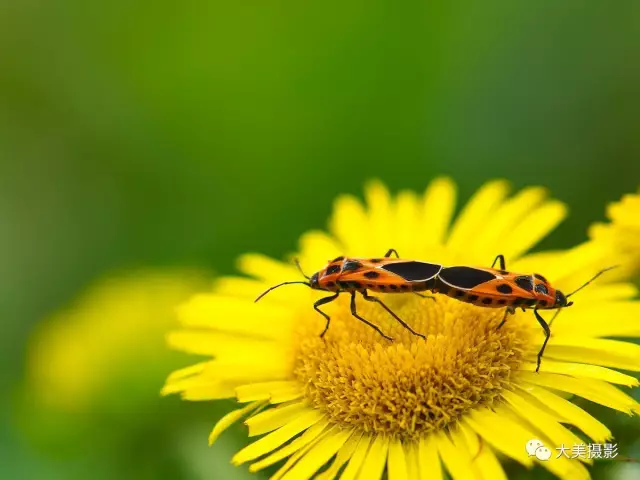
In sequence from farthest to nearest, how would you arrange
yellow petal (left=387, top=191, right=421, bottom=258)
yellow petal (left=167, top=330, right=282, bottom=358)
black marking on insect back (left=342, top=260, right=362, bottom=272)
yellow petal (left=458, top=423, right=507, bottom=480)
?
yellow petal (left=387, top=191, right=421, bottom=258) → yellow petal (left=167, top=330, right=282, bottom=358) → black marking on insect back (left=342, top=260, right=362, bottom=272) → yellow petal (left=458, top=423, right=507, bottom=480)

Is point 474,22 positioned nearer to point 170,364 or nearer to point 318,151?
point 318,151

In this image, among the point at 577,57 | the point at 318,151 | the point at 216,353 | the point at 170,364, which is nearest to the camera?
the point at 216,353

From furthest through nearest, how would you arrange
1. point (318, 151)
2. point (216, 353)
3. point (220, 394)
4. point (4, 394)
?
point (318, 151)
point (4, 394)
point (216, 353)
point (220, 394)

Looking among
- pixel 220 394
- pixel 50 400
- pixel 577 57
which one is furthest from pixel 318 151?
pixel 220 394

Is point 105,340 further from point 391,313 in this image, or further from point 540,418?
point 540,418

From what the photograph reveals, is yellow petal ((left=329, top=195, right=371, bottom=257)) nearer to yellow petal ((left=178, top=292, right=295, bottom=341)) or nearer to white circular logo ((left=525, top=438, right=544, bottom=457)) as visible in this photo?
yellow petal ((left=178, top=292, right=295, bottom=341))

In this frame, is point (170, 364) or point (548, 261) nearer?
point (548, 261)

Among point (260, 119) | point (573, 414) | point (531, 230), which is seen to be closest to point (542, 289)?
point (573, 414)

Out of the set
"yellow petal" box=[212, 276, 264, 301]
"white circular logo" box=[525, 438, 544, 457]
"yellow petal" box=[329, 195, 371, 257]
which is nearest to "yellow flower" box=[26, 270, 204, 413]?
"yellow petal" box=[212, 276, 264, 301]
